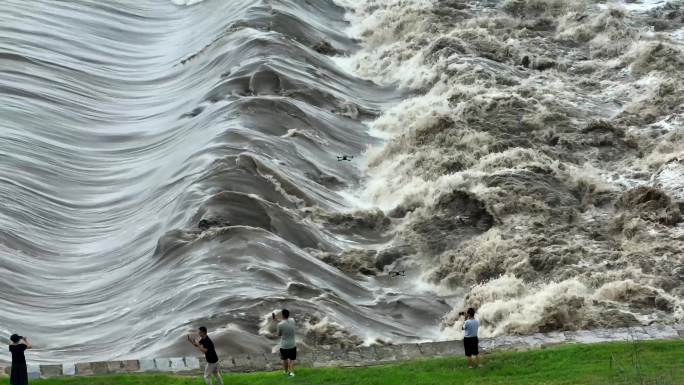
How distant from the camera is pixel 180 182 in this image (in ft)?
95.7

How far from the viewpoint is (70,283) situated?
25.5 metres

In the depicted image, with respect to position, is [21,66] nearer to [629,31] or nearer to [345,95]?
[345,95]

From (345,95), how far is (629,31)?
965 centimetres

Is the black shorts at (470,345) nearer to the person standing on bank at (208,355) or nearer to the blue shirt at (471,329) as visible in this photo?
the blue shirt at (471,329)

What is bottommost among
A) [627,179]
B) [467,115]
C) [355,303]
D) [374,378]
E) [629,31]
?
[374,378]

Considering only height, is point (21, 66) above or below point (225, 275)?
above

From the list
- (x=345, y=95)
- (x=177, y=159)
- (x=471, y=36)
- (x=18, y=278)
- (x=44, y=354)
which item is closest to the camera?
(x=44, y=354)

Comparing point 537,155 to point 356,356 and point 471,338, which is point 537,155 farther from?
point 471,338

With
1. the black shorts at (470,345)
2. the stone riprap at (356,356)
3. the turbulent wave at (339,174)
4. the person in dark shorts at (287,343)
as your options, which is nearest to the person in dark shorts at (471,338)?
the black shorts at (470,345)

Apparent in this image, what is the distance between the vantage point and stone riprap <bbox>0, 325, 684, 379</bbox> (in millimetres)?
18578

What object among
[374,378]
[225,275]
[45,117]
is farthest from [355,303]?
[45,117]

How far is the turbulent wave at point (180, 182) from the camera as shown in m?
22.5

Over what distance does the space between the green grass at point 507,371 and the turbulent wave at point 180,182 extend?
7.06 ft

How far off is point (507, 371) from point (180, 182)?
13.2 m
